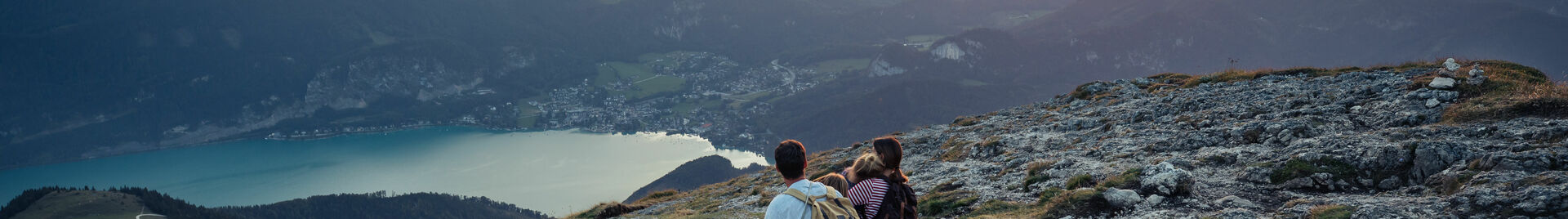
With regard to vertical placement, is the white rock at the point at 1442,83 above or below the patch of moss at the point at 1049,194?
above

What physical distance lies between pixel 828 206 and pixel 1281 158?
8.40 metres

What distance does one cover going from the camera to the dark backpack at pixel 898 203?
612cm

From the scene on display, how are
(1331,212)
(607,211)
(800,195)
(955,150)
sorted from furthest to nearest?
(955,150) < (607,211) < (1331,212) < (800,195)

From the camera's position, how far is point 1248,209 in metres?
7.71

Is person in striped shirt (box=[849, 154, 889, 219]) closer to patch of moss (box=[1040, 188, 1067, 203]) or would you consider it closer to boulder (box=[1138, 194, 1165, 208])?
boulder (box=[1138, 194, 1165, 208])

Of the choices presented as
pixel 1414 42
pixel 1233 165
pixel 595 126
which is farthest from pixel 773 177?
pixel 1414 42

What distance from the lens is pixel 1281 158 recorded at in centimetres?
973

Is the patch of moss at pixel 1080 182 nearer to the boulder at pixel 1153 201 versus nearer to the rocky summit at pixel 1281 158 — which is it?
the rocky summit at pixel 1281 158

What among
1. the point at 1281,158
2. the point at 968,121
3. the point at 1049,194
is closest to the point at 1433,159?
the point at 1281,158

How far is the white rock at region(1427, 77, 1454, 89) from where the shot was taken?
12.6 m

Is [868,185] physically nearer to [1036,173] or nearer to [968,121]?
[1036,173]

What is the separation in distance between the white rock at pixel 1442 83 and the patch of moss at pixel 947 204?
9331 millimetres

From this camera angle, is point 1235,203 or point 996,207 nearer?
point 1235,203

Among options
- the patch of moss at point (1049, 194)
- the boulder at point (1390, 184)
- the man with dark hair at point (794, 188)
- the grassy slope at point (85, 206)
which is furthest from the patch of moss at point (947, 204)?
the grassy slope at point (85, 206)
